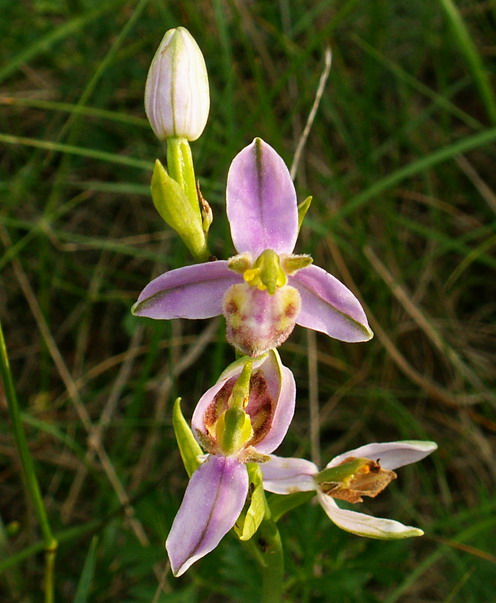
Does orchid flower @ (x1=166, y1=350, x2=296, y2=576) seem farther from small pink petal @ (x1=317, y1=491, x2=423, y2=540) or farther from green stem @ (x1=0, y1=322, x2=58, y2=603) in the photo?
green stem @ (x1=0, y1=322, x2=58, y2=603)

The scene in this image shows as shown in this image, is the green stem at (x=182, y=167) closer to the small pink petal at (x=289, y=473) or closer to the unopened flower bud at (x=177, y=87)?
the unopened flower bud at (x=177, y=87)

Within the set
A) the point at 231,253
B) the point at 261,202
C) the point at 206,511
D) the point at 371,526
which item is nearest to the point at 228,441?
the point at 206,511

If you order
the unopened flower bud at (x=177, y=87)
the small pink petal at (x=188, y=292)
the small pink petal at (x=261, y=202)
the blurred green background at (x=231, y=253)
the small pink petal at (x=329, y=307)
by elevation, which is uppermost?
the unopened flower bud at (x=177, y=87)

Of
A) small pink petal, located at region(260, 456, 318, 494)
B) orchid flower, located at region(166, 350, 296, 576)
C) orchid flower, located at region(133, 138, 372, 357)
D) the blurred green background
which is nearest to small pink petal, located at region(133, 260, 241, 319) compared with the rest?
orchid flower, located at region(133, 138, 372, 357)

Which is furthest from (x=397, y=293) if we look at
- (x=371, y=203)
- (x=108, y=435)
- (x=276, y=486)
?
(x=276, y=486)

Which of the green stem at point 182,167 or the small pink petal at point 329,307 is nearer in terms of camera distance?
the small pink petal at point 329,307

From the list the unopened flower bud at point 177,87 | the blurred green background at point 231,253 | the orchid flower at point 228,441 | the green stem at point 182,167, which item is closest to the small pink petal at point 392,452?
the orchid flower at point 228,441

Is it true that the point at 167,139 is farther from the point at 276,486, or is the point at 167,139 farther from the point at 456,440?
the point at 456,440
